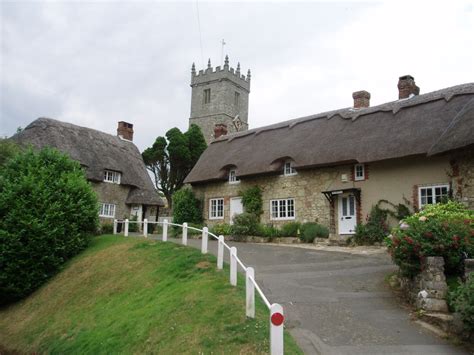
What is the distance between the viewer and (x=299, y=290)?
33.9 feet

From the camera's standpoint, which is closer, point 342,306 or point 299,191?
point 342,306

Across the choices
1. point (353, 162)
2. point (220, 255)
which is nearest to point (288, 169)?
point (353, 162)

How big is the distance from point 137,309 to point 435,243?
6638 mm

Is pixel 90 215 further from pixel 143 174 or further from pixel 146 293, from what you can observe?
pixel 143 174

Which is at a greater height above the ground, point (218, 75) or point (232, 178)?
point (218, 75)

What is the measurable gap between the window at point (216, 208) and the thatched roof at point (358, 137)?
1.44m

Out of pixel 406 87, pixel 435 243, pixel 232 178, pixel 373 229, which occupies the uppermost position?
pixel 406 87

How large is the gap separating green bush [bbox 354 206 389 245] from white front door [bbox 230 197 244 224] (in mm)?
7396

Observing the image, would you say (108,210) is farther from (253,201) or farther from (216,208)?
(253,201)

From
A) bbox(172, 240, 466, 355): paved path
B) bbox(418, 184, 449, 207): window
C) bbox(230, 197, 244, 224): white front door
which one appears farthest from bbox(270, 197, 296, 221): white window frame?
bbox(172, 240, 466, 355): paved path

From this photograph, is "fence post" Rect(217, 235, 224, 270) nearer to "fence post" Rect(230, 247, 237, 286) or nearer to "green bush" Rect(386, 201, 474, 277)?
"fence post" Rect(230, 247, 237, 286)

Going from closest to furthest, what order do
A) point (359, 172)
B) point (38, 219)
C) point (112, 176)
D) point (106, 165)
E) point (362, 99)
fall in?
point (38, 219) → point (359, 172) → point (362, 99) → point (106, 165) → point (112, 176)

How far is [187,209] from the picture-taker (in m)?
26.4

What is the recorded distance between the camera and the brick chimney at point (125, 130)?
3862 cm
